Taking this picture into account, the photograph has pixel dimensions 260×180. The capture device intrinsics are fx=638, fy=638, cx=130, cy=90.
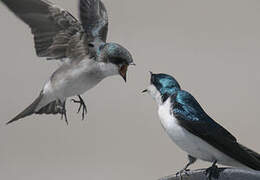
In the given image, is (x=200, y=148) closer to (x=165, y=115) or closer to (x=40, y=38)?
(x=165, y=115)

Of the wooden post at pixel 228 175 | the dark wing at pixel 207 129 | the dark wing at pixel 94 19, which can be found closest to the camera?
the wooden post at pixel 228 175

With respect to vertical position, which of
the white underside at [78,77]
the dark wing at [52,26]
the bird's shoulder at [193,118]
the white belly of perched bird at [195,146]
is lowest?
the white belly of perched bird at [195,146]

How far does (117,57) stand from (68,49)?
0.21 meters

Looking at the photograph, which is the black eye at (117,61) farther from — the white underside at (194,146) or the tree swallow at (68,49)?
the white underside at (194,146)

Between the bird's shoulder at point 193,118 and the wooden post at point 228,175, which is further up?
the bird's shoulder at point 193,118

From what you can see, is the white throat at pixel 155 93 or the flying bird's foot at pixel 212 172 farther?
the white throat at pixel 155 93

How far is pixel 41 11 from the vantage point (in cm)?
168

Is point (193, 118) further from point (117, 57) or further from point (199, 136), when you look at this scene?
point (117, 57)

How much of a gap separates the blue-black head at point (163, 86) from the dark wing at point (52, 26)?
281 mm

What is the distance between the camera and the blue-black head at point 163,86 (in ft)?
4.73

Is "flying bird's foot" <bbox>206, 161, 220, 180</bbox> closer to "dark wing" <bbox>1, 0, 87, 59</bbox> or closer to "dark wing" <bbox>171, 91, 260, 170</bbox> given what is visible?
"dark wing" <bbox>171, 91, 260, 170</bbox>

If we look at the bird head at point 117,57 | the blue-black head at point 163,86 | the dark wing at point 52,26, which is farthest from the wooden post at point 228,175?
the dark wing at point 52,26

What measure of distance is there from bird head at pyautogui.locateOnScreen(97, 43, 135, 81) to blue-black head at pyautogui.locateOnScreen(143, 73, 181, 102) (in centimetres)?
9

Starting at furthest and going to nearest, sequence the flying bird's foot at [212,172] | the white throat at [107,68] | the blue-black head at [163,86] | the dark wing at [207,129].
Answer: the white throat at [107,68] < the blue-black head at [163,86] < the dark wing at [207,129] < the flying bird's foot at [212,172]
